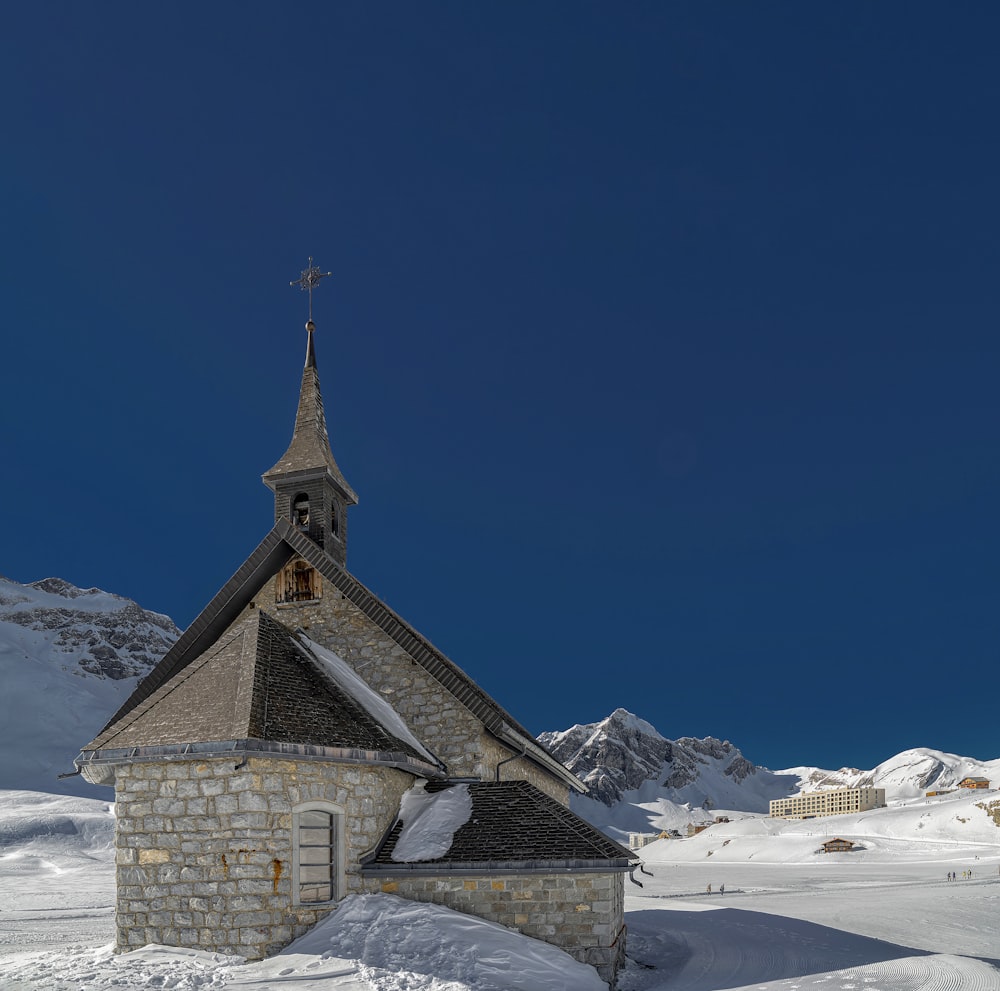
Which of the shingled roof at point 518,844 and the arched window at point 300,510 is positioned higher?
the arched window at point 300,510

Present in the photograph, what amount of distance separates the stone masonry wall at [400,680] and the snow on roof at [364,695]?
0.26 meters

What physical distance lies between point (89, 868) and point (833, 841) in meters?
53.5

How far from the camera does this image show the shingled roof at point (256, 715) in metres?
12.7

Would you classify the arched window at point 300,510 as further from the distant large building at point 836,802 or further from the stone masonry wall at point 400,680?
the distant large building at point 836,802

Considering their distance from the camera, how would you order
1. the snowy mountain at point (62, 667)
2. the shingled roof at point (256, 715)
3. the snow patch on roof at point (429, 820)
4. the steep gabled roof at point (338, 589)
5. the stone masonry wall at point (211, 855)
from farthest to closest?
the snowy mountain at point (62, 667)
the steep gabled roof at point (338, 589)
the snow patch on roof at point (429, 820)
the shingled roof at point (256, 715)
the stone masonry wall at point (211, 855)

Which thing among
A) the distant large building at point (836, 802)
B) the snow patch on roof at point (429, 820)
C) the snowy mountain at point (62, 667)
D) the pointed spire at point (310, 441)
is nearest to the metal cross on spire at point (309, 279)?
the pointed spire at point (310, 441)

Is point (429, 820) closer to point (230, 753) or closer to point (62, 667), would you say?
point (230, 753)

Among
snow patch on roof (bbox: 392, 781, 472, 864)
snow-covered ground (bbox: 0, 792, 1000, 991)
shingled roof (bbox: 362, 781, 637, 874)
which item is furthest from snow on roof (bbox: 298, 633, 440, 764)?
snow-covered ground (bbox: 0, 792, 1000, 991)

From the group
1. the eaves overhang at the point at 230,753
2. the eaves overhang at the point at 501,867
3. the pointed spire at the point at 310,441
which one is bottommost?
the eaves overhang at the point at 501,867

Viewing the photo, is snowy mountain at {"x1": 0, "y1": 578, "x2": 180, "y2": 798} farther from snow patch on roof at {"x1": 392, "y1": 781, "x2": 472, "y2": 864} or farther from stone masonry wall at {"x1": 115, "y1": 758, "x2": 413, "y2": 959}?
stone masonry wall at {"x1": 115, "y1": 758, "x2": 413, "y2": 959}

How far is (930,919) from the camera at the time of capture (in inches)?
878

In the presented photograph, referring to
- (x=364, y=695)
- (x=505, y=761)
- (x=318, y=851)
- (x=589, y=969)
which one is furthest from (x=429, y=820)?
(x=505, y=761)

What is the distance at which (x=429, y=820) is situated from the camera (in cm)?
1449

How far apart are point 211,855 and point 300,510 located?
A: 9098mm
